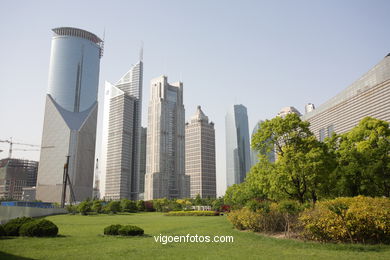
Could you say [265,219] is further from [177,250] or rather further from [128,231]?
[128,231]

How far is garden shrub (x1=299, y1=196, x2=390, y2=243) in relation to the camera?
54.7 ft

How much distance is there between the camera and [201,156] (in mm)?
192375

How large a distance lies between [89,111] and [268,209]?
18552 centimetres

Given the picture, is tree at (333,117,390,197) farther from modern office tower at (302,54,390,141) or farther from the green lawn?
modern office tower at (302,54,390,141)

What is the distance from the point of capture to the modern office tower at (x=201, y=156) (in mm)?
192625

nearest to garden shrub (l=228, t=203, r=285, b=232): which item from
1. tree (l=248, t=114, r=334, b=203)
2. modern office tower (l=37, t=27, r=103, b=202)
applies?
tree (l=248, t=114, r=334, b=203)

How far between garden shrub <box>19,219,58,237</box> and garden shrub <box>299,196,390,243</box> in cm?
1787

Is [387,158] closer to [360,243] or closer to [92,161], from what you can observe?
[360,243]

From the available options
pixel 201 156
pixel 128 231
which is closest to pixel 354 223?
pixel 128 231

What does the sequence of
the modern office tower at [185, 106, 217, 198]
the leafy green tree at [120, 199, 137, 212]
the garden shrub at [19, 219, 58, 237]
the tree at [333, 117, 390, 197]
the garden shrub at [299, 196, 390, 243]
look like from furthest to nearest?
the modern office tower at [185, 106, 217, 198], the leafy green tree at [120, 199, 137, 212], the tree at [333, 117, 390, 197], the garden shrub at [19, 219, 58, 237], the garden shrub at [299, 196, 390, 243]

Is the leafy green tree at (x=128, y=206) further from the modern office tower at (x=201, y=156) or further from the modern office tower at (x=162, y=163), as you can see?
the modern office tower at (x=201, y=156)

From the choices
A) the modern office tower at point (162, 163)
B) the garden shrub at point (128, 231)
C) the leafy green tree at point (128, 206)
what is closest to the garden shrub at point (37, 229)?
the garden shrub at point (128, 231)

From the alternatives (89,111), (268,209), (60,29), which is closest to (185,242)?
(268,209)

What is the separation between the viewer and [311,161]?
24578mm
